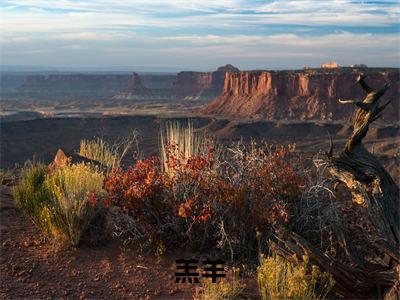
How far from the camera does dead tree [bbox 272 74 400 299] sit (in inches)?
184

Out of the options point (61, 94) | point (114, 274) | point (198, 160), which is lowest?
point (61, 94)

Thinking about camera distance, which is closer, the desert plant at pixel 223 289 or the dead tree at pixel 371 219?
the desert plant at pixel 223 289

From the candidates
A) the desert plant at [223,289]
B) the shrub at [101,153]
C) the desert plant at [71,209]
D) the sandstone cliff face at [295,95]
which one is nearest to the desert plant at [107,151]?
the shrub at [101,153]

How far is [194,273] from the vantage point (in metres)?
5.16

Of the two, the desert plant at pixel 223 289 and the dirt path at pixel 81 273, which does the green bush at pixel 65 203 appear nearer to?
the dirt path at pixel 81 273

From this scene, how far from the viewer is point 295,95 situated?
7531cm

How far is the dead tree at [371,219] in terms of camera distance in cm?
468

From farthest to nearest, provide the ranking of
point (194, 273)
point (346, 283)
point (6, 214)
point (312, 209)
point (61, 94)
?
point (61, 94)
point (6, 214)
point (312, 209)
point (194, 273)
point (346, 283)

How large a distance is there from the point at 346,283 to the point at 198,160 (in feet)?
7.09

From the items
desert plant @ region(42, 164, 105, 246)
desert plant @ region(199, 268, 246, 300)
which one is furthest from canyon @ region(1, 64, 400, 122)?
desert plant @ region(199, 268, 246, 300)

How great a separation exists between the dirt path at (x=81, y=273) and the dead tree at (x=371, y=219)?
1.34 meters

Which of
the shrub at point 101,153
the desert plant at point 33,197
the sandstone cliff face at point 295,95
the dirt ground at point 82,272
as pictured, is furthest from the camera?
the sandstone cliff face at point 295,95

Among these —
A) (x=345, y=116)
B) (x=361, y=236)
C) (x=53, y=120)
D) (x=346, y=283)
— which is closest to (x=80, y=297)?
(x=346, y=283)

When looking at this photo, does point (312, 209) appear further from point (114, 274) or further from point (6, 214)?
point (6, 214)
